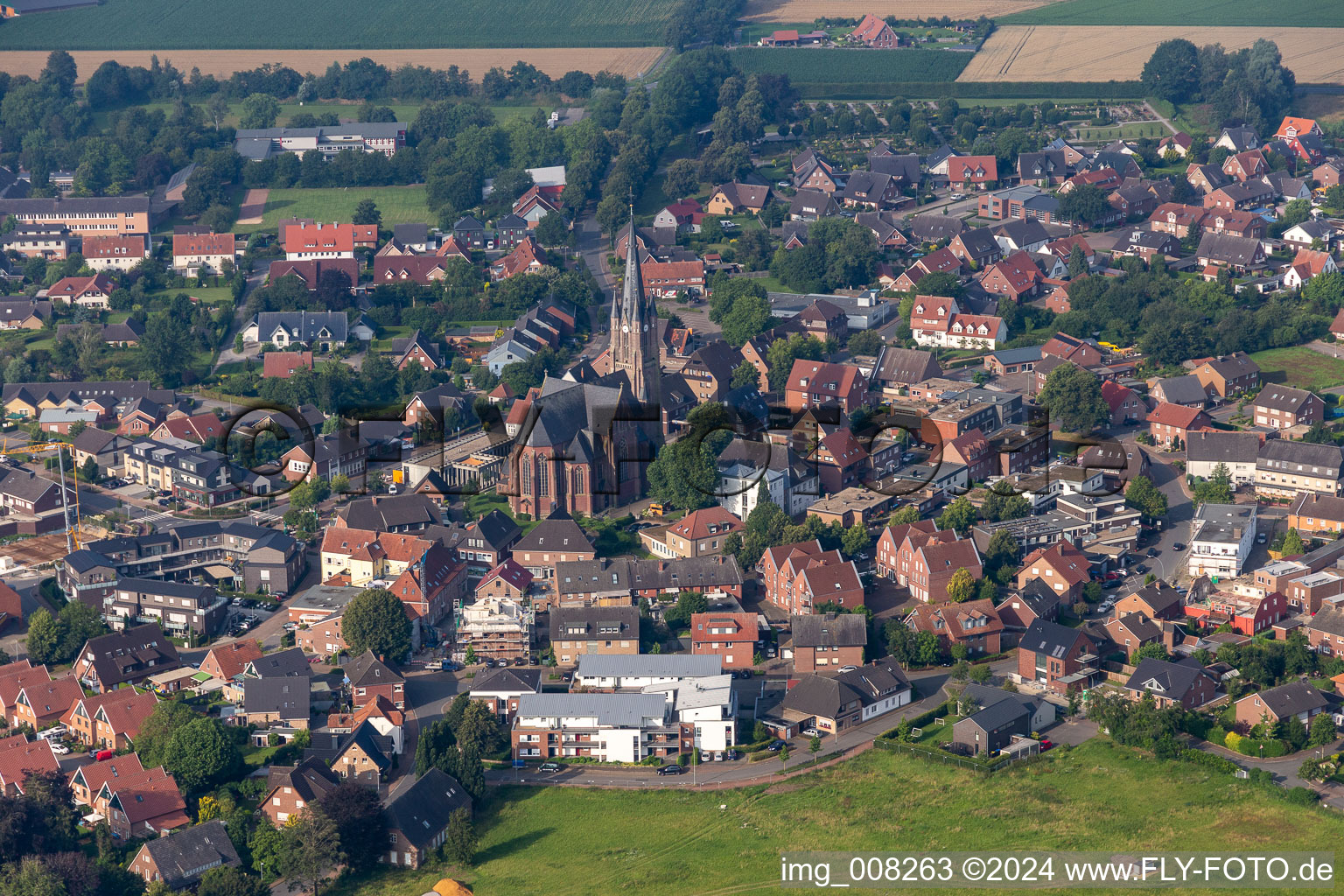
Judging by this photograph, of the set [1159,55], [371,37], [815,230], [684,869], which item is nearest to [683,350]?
[815,230]

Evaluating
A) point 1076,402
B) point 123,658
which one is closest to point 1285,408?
point 1076,402

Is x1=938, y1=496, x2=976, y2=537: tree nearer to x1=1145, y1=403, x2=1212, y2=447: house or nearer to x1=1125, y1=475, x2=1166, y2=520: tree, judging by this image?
x1=1125, y1=475, x2=1166, y2=520: tree

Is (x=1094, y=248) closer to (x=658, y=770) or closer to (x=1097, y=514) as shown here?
(x=1097, y=514)

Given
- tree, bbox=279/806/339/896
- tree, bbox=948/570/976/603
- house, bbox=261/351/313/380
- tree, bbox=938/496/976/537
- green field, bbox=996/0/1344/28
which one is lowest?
tree, bbox=279/806/339/896

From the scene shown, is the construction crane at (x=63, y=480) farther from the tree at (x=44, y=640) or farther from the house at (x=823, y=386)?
the house at (x=823, y=386)

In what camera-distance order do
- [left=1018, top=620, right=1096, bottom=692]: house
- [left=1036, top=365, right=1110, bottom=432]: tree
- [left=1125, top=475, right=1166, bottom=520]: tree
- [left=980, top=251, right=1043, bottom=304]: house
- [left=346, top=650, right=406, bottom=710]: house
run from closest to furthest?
1. [left=346, top=650, right=406, bottom=710]: house
2. [left=1018, top=620, right=1096, bottom=692]: house
3. [left=1125, top=475, right=1166, bottom=520]: tree
4. [left=1036, top=365, right=1110, bottom=432]: tree
5. [left=980, top=251, right=1043, bottom=304]: house

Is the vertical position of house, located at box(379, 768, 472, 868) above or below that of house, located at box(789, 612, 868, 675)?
below

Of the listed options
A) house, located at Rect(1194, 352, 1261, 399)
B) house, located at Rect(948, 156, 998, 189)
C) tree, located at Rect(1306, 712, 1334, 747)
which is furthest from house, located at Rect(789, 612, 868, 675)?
house, located at Rect(948, 156, 998, 189)
